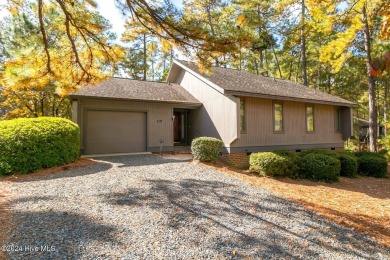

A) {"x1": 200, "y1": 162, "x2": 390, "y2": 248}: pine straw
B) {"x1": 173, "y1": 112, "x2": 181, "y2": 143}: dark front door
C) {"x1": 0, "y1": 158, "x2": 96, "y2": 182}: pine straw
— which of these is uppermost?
{"x1": 173, "y1": 112, "x2": 181, "y2": 143}: dark front door

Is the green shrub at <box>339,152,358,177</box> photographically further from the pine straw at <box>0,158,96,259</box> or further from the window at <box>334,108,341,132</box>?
the pine straw at <box>0,158,96,259</box>

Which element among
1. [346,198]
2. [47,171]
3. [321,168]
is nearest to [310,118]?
[321,168]

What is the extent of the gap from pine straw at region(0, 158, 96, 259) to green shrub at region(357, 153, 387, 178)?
11.1 meters

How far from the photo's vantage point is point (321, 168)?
8047 mm

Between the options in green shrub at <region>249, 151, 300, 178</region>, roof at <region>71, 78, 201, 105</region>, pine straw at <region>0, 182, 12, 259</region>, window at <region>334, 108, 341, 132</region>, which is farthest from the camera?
window at <region>334, 108, 341, 132</region>

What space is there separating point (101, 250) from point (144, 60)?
2306 centimetres

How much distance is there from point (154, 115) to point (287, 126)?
22.3 feet

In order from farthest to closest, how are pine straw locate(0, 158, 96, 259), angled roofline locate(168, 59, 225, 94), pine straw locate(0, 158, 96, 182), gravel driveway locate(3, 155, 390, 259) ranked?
angled roofline locate(168, 59, 225, 94) < pine straw locate(0, 158, 96, 182) < pine straw locate(0, 158, 96, 259) < gravel driveway locate(3, 155, 390, 259)

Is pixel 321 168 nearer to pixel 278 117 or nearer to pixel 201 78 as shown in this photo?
pixel 278 117

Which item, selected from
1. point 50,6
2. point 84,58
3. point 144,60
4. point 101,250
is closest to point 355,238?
point 101,250

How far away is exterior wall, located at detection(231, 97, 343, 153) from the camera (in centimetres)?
1074

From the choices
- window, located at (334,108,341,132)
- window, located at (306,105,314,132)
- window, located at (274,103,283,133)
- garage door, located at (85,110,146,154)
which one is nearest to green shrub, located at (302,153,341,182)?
window, located at (274,103,283,133)

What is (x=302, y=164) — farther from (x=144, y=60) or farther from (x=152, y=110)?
(x=144, y=60)

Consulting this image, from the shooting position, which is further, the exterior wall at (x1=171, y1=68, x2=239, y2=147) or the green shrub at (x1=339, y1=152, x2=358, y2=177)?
the exterior wall at (x1=171, y1=68, x2=239, y2=147)
